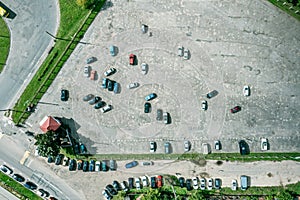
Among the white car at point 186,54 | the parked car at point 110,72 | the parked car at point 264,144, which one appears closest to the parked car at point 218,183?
the parked car at point 264,144

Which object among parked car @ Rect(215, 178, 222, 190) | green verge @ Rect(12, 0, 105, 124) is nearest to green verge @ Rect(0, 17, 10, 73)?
green verge @ Rect(12, 0, 105, 124)

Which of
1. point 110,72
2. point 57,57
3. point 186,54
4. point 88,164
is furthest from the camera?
point 57,57

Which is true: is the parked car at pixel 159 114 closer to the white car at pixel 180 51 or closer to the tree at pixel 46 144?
the white car at pixel 180 51

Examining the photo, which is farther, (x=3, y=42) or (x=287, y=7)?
(x=3, y=42)

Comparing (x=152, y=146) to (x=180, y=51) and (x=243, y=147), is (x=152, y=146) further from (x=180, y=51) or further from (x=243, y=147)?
(x=180, y=51)

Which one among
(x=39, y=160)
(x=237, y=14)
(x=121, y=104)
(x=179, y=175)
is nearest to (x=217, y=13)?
(x=237, y=14)

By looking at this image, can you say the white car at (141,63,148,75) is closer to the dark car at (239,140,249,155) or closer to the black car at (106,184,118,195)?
the dark car at (239,140,249,155)

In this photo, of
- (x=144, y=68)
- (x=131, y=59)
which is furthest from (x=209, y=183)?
(x=131, y=59)
